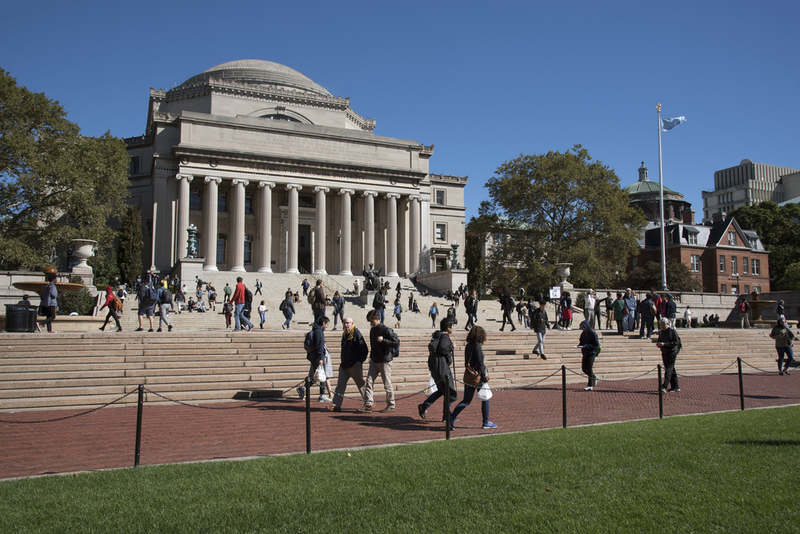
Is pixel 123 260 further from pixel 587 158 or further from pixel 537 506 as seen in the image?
pixel 537 506

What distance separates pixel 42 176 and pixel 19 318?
26.4m

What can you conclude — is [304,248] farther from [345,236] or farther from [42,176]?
[42,176]

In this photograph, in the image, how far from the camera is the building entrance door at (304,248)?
62500 millimetres

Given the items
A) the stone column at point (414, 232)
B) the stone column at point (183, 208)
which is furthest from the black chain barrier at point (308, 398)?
the stone column at point (183, 208)

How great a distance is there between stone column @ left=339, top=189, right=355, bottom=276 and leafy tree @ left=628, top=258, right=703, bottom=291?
33.2m

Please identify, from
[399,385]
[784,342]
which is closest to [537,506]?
[399,385]

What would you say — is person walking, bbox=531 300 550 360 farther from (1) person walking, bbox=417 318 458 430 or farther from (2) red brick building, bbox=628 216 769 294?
(2) red brick building, bbox=628 216 769 294

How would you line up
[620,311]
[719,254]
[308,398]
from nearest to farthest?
[308,398]
[620,311]
[719,254]

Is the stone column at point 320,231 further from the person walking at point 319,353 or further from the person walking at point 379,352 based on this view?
the person walking at point 379,352

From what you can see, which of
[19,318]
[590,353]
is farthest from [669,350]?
[19,318]

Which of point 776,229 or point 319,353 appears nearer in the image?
point 319,353

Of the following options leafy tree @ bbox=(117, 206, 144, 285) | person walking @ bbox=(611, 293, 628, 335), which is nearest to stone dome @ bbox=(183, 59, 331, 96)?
leafy tree @ bbox=(117, 206, 144, 285)

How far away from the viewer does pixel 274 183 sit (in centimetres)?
5581

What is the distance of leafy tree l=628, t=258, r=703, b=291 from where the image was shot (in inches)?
2606
